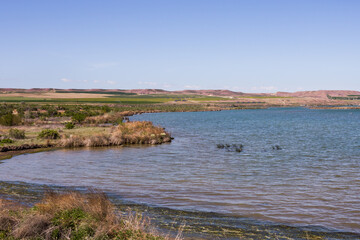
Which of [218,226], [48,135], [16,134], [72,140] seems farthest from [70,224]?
[48,135]

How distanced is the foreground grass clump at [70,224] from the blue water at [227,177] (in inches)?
151

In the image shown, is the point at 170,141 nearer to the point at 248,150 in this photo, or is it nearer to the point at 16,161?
the point at 248,150

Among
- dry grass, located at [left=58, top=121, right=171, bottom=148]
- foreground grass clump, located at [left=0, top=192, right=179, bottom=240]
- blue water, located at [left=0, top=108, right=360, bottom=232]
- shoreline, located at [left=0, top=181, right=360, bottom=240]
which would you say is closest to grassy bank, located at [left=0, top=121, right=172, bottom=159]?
dry grass, located at [left=58, top=121, right=171, bottom=148]

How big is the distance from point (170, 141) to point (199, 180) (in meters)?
15.1

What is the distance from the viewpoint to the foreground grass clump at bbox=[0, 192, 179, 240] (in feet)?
23.3

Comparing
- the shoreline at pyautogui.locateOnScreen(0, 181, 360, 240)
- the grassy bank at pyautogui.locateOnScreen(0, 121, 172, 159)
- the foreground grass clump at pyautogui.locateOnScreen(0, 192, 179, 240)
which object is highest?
the foreground grass clump at pyautogui.locateOnScreen(0, 192, 179, 240)

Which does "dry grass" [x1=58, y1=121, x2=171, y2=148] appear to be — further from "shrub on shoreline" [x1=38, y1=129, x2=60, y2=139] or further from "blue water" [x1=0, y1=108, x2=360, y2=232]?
"blue water" [x1=0, y1=108, x2=360, y2=232]

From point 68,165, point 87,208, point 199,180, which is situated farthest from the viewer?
point 68,165

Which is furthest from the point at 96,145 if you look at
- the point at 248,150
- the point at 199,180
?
the point at 199,180

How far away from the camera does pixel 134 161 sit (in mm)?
20656

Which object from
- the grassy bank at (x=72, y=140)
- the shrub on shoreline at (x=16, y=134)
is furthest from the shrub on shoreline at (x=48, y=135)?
the shrub on shoreline at (x=16, y=134)

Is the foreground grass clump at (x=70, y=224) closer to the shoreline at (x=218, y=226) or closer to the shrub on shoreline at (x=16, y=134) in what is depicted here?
the shoreline at (x=218, y=226)

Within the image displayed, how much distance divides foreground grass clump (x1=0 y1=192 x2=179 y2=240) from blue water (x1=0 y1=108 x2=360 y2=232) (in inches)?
151

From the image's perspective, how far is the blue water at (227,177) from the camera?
1127cm
